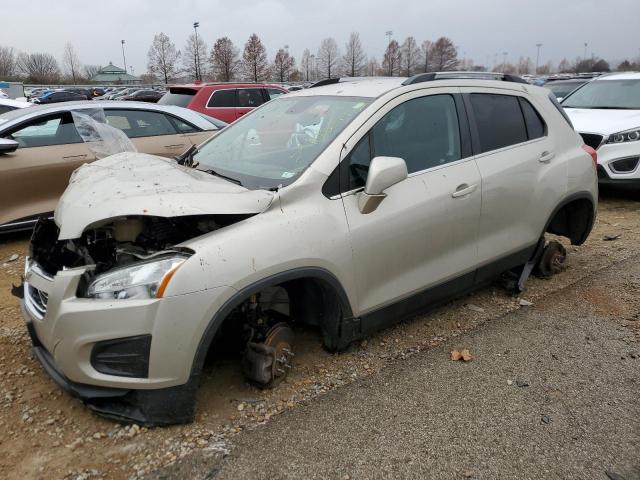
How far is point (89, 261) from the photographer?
9.05 ft

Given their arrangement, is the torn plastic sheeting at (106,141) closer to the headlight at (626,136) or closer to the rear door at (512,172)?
the rear door at (512,172)

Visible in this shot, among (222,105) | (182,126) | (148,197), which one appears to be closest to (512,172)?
(148,197)

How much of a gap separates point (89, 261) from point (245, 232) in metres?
0.88

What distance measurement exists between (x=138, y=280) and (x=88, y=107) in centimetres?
435

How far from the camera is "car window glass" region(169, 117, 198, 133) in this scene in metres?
6.60

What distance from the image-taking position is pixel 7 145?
523 centimetres

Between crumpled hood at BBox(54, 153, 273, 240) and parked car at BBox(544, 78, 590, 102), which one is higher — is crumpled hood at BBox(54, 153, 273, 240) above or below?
below

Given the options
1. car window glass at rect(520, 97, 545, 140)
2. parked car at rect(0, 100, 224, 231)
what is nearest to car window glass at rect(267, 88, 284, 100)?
parked car at rect(0, 100, 224, 231)

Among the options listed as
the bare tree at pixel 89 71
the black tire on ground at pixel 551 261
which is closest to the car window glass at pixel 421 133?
the black tire on ground at pixel 551 261

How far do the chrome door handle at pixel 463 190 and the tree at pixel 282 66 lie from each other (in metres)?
73.6

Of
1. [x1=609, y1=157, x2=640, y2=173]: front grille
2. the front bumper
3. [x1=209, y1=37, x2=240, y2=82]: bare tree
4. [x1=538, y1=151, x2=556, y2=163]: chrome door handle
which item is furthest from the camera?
[x1=209, y1=37, x2=240, y2=82]: bare tree

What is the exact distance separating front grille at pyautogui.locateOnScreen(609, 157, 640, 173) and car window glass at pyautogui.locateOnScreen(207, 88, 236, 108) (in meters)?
7.38

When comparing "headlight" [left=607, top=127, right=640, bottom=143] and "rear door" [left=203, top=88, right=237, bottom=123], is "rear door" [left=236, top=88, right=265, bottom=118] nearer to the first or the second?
"rear door" [left=203, top=88, right=237, bottom=123]

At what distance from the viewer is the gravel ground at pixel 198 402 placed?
8.05 ft
